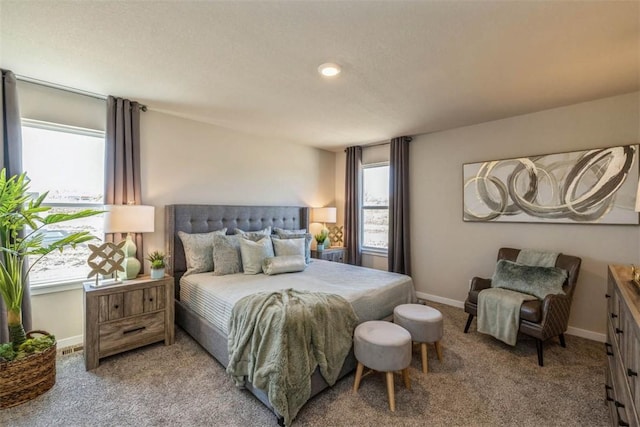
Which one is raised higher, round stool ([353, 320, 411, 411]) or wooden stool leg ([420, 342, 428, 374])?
round stool ([353, 320, 411, 411])

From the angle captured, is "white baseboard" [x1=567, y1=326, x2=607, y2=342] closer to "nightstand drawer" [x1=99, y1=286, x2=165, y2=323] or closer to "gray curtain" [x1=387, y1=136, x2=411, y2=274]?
"gray curtain" [x1=387, y1=136, x2=411, y2=274]

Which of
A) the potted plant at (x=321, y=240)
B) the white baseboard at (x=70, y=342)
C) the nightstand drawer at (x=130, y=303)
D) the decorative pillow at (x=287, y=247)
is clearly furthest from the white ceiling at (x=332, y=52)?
the white baseboard at (x=70, y=342)

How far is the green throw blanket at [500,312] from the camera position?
2.61 m

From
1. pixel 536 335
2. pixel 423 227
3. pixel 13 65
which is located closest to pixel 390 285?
pixel 536 335

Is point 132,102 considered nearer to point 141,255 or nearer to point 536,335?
point 141,255

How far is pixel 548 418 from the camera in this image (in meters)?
1.84

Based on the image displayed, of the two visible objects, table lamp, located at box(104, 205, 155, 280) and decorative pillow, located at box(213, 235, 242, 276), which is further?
decorative pillow, located at box(213, 235, 242, 276)

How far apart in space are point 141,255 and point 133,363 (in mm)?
1111

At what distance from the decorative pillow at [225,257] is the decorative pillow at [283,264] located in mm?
323

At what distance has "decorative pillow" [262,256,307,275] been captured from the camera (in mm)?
3127

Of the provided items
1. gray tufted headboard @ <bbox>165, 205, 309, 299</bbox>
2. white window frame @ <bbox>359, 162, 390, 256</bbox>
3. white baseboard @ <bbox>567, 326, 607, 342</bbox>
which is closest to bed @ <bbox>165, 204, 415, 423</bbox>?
gray tufted headboard @ <bbox>165, 205, 309, 299</bbox>

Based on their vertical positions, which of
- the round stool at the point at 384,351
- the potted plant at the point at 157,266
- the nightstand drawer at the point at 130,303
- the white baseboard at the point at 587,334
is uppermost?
the potted plant at the point at 157,266

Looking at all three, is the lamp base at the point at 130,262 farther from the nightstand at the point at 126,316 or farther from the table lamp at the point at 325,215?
the table lamp at the point at 325,215

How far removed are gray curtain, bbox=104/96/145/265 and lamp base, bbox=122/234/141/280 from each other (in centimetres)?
19
